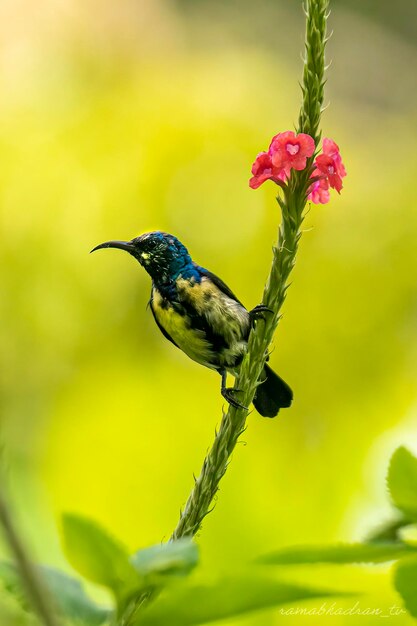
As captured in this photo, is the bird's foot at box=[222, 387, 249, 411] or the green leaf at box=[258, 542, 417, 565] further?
the bird's foot at box=[222, 387, 249, 411]

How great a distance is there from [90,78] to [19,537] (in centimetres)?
771

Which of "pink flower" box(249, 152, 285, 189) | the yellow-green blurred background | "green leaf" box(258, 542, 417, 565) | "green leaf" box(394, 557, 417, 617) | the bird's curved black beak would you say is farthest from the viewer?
the yellow-green blurred background

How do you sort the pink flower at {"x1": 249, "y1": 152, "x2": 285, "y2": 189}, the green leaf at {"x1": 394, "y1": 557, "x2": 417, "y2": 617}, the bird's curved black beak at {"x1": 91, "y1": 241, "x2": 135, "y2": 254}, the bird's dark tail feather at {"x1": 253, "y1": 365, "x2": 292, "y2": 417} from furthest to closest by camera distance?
1. the bird's dark tail feather at {"x1": 253, "y1": 365, "x2": 292, "y2": 417}
2. the bird's curved black beak at {"x1": 91, "y1": 241, "x2": 135, "y2": 254}
3. the pink flower at {"x1": 249, "y1": 152, "x2": 285, "y2": 189}
4. the green leaf at {"x1": 394, "y1": 557, "x2": 417, "y2": 617}

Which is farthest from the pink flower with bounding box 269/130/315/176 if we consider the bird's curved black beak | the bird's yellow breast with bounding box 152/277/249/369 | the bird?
the bird's yellow breast with bounding box 152/277/249/369

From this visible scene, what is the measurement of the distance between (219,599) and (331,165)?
835mm

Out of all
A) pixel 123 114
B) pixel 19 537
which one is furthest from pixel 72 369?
pixel 19 537

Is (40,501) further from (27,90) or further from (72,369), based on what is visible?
(27,90)

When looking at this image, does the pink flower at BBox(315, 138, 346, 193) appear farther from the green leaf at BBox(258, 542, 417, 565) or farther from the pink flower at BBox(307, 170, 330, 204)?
the green leaf at BBox(258, 542, 417, 565)

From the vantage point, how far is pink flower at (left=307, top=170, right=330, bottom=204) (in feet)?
4.70

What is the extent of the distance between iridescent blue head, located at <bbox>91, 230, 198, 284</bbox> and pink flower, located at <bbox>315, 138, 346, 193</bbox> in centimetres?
74

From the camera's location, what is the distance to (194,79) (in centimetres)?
764

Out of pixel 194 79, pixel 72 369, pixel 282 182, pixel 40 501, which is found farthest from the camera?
pixel 194 79

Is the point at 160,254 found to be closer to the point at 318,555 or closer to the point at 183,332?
the point at 183,332

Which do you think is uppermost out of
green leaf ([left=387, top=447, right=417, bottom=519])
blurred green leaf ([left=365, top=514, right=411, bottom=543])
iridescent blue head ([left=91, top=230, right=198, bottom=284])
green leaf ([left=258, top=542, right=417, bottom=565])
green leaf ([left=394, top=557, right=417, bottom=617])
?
iridescent blue head ([left=91, top=230, right=198, bottom=284])
